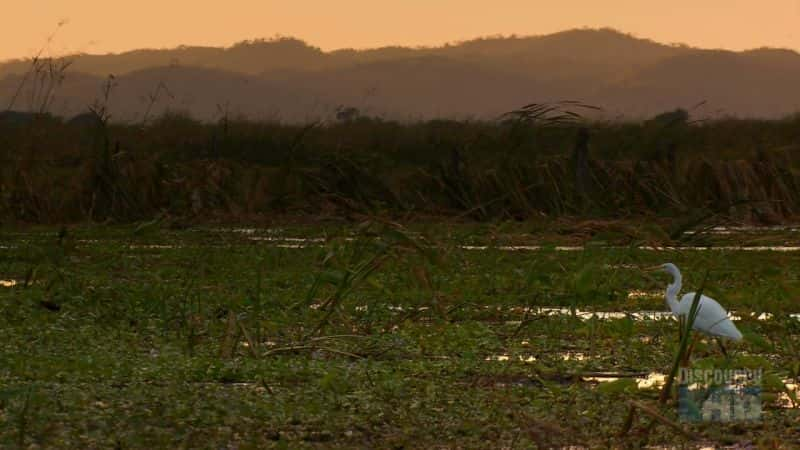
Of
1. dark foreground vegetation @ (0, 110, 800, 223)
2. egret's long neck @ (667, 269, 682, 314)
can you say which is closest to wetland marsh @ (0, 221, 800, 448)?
egret's long neck @ (667, 269, 682, 314)

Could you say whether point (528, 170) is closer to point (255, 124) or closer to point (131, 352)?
point (255, 124)

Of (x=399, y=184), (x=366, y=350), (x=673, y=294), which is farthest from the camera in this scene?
(x=399, y=184)

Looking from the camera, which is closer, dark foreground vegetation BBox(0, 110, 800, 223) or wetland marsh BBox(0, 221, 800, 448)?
wetland marsh BBox(0, 221, 800, 448)

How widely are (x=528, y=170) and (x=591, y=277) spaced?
26.7ft

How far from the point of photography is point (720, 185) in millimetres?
17344

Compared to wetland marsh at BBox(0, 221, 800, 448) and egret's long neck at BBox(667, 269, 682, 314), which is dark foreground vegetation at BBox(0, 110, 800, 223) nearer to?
wetland marsh at BBox(0, 221, 800, 448)

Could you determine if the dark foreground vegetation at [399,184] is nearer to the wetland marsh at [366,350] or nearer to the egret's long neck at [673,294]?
the wetland marsh at [366,350]

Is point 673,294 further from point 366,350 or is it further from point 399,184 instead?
point 399,184

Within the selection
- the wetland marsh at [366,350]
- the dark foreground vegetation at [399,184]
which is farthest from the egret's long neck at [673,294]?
the dark foreground vegetation at [399,184]

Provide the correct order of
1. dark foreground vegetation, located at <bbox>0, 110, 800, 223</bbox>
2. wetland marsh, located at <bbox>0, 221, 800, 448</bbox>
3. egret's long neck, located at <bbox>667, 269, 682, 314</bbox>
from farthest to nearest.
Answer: dark foreground vegetation, located at <bbox>0, 110, 800, 223</bbox>
egret's long neck, located at <bbox>667, 269, 682, 314</bbox>
wetland marsh, located at <bbox>0, 221, 800, 448</bbox>

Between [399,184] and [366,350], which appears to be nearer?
[366,350]

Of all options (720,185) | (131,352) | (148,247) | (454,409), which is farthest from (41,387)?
(720,185)

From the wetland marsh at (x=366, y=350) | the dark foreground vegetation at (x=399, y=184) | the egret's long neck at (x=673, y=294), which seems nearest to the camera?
the wetland marsh at (x=366, y=350)

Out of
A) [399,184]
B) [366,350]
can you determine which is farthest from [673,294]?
[399,184]
